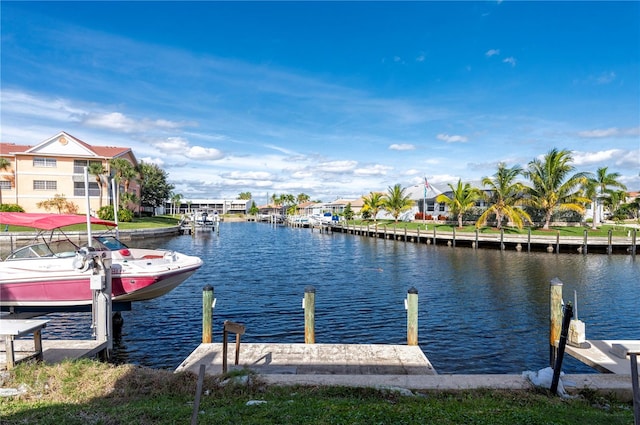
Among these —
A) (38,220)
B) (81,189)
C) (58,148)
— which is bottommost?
(38,220)

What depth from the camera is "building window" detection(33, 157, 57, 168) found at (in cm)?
5678

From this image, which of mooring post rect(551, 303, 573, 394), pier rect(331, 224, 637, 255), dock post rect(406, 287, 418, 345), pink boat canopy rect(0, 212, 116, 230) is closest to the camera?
mooring post rect(551, 303, 573, 394)

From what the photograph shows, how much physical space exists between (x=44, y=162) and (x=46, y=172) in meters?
1.39

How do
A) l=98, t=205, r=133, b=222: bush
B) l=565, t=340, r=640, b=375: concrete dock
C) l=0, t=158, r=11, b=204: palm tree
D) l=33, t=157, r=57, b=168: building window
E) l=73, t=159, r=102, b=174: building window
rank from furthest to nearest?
1. l=73, t=159, r=102, b=174: building window
2. l=33, t=157, r=57, b=168: building window
3. l=98, t=205, r=133, b=222: bush
4. l=0, t=158, r=11, b=204: palm tree
5. l=565, t=340, r=640, b=375: concrete dock

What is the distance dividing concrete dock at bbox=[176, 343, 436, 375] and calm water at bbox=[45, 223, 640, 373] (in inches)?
70.0

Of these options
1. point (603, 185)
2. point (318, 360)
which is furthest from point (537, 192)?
point (318, 360)

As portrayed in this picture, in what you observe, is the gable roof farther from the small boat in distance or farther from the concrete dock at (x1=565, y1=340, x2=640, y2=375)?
the concrete dock at (x1=565, y1=340, x2=640, y2=375)

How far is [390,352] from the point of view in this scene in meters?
10.1

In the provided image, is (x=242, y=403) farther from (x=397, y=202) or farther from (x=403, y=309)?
(x=397, y=202)

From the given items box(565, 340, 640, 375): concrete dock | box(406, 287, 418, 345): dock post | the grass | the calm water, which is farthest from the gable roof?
box(565, 340, 640, 375): concrete dock

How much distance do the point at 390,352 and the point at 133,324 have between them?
9775mm

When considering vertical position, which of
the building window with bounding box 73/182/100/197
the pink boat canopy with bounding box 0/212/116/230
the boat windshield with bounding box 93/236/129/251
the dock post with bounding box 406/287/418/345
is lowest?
the dock post with bounding box 406/287/418/345

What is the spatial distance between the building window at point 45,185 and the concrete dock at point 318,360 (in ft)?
191

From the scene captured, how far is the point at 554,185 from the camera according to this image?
44.8 meters
